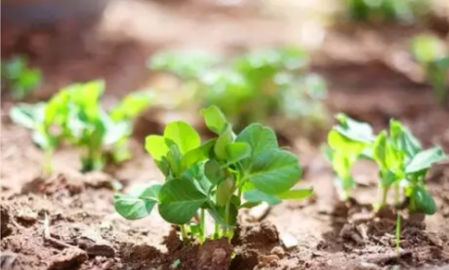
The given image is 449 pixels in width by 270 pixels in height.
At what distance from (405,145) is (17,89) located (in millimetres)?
1091

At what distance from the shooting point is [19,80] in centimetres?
203

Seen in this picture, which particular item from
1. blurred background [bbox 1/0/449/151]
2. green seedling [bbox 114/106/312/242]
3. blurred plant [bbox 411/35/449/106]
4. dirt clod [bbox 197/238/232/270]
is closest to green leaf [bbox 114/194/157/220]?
green seedling [bbox 114/106/312/242]

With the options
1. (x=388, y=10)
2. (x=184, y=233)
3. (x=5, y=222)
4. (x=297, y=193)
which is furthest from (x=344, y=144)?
(x=388, y=10)

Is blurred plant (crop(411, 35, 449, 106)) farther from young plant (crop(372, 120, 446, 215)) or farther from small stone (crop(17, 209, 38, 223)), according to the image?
small stone (crop(17, 209, 38, 223))

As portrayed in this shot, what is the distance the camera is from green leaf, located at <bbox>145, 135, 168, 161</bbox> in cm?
122

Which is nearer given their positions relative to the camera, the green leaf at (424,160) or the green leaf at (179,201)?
the green leaf at (179,201)

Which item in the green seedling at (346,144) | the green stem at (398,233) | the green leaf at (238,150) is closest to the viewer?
the green leaf at (238,150)

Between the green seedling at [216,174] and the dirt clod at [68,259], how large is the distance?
0.10 m

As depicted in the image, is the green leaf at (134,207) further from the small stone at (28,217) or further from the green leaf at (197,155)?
the small stone at (28,217)

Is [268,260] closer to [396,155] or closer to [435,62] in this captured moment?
[396,155]

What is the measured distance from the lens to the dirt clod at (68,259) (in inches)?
46.5

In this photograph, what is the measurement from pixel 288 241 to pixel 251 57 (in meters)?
0.78

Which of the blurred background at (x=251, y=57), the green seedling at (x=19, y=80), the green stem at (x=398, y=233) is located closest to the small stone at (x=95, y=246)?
the green stem at (x=398, y=233)

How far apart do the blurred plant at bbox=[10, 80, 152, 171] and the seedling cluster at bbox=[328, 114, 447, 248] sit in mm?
446
